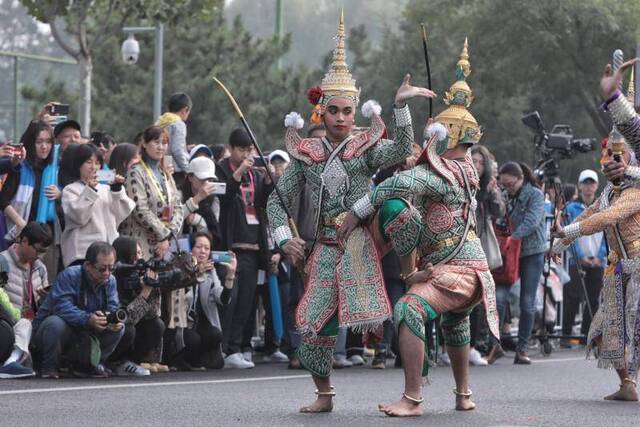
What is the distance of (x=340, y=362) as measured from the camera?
14.2 metres

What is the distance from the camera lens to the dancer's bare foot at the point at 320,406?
9664 millimetres

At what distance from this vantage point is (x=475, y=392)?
1158cm

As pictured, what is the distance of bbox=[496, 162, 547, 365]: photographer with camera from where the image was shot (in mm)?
15492

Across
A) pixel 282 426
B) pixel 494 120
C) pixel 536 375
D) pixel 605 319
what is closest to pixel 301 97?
pixel 494 120

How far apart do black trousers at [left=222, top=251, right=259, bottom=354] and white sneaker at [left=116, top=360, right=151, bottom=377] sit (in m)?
1.49

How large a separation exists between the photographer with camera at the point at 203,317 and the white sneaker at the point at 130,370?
2.49 ft

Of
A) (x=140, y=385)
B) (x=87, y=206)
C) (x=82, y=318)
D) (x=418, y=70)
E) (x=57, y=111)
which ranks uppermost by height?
(x=418, y=70)

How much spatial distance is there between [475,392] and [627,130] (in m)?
2.33

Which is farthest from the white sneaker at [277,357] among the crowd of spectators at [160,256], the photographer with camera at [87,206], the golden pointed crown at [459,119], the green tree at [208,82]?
the green tree at [208,82]

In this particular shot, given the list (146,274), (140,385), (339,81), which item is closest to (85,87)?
(146,274)

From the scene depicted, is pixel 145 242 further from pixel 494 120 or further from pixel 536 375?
pixel 494 120

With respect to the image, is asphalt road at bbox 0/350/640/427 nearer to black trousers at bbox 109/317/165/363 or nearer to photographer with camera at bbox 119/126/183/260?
black trousers at bbox 109/317/165/363

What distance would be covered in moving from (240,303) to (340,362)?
100 cm

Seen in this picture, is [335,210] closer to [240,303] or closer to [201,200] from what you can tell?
[201,200]
